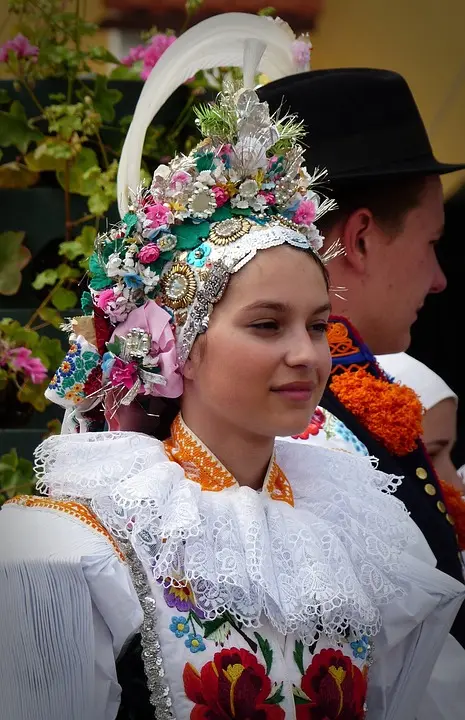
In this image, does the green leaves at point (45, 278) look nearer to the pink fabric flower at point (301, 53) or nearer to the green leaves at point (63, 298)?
the green leaves at point (63, 298)

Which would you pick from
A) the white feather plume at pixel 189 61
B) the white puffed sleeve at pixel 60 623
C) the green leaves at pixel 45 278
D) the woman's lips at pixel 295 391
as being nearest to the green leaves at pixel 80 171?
the green leaves at pixel 45 278

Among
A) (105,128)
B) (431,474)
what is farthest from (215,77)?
(431,474)

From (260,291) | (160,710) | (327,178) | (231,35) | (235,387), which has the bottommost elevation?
(160,710)

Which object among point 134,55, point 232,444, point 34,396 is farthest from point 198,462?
point 134,55

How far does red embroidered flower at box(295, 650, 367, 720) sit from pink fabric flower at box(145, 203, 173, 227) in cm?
69

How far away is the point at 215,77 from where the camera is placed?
2.77 m

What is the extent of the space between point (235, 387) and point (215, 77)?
144 centimetres

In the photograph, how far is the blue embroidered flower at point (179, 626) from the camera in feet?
4.93

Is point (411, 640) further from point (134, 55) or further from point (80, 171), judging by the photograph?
point (134, 55)

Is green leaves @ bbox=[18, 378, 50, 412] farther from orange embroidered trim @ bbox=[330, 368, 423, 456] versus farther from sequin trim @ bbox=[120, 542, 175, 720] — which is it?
sequin trim @ bbox=[120, 542, 175, 720]

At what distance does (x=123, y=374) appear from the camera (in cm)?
161

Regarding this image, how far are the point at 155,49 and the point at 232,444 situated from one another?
1329 millimetres

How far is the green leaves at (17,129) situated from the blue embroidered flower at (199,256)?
1.17 metres

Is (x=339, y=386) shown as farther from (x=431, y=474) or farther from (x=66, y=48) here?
(x=66, y=48)
